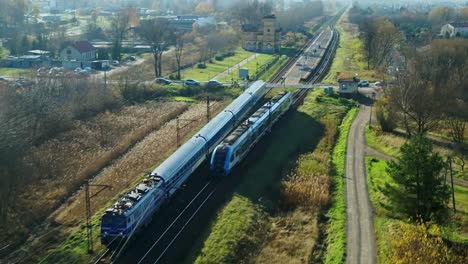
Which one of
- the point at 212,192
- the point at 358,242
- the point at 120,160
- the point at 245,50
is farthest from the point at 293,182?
the point at 245,50

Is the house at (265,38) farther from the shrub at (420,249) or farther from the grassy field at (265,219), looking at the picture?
the shrub at (420,249)

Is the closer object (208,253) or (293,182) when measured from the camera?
(208,253)

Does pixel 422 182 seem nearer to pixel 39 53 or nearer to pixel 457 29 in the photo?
pixel 39 53

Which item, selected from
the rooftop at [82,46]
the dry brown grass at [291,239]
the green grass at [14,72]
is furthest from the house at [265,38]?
the dry brown grass at [291,239]

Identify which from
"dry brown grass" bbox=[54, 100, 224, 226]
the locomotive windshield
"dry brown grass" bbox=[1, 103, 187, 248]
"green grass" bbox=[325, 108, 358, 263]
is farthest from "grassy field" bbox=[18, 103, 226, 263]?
"green grass" bbox=[325, 108, 358, 263]

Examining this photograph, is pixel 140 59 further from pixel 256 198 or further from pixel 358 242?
pixel 358 242

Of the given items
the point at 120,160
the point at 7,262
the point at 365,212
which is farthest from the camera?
the point at 120,160
